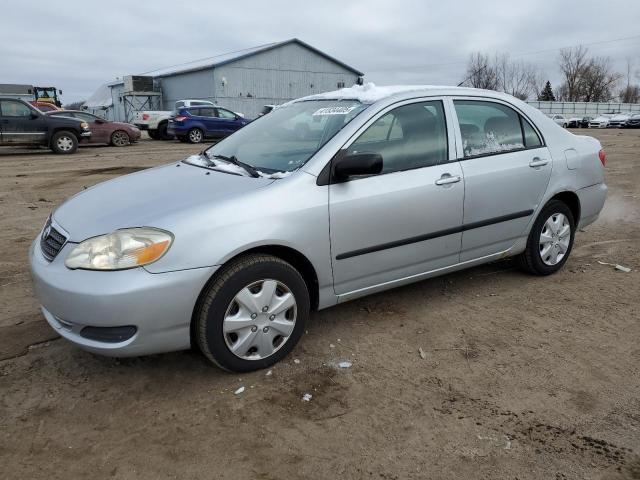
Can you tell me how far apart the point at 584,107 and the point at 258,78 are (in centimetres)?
4088

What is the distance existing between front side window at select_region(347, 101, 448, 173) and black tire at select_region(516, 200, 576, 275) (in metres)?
1.24

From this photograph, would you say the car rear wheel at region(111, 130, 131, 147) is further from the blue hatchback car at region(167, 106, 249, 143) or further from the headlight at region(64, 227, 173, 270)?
the headlight at region(64, 227, 173, 270)

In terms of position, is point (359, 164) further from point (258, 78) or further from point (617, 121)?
point (617, 121)

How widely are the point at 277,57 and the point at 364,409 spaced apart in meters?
37.2

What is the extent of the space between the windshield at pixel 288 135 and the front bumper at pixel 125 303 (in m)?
1.04

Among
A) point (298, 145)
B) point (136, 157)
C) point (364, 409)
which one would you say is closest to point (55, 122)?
point (136, 157)

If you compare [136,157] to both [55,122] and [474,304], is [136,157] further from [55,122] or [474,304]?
[474,304]

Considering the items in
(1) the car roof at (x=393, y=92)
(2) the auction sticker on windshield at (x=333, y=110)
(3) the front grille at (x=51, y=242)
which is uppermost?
(1) the car roof at (x=393, y=92)

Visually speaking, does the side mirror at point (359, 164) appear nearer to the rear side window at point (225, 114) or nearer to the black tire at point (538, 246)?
the black tire at point (538, 246)

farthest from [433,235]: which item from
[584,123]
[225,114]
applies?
[584,123]

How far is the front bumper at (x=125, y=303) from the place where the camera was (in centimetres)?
261

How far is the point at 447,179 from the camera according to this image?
3.68 metres

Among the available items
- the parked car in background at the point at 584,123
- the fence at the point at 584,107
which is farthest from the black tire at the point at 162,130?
the fence at the point at 584,107

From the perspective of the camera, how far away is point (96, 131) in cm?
1764
